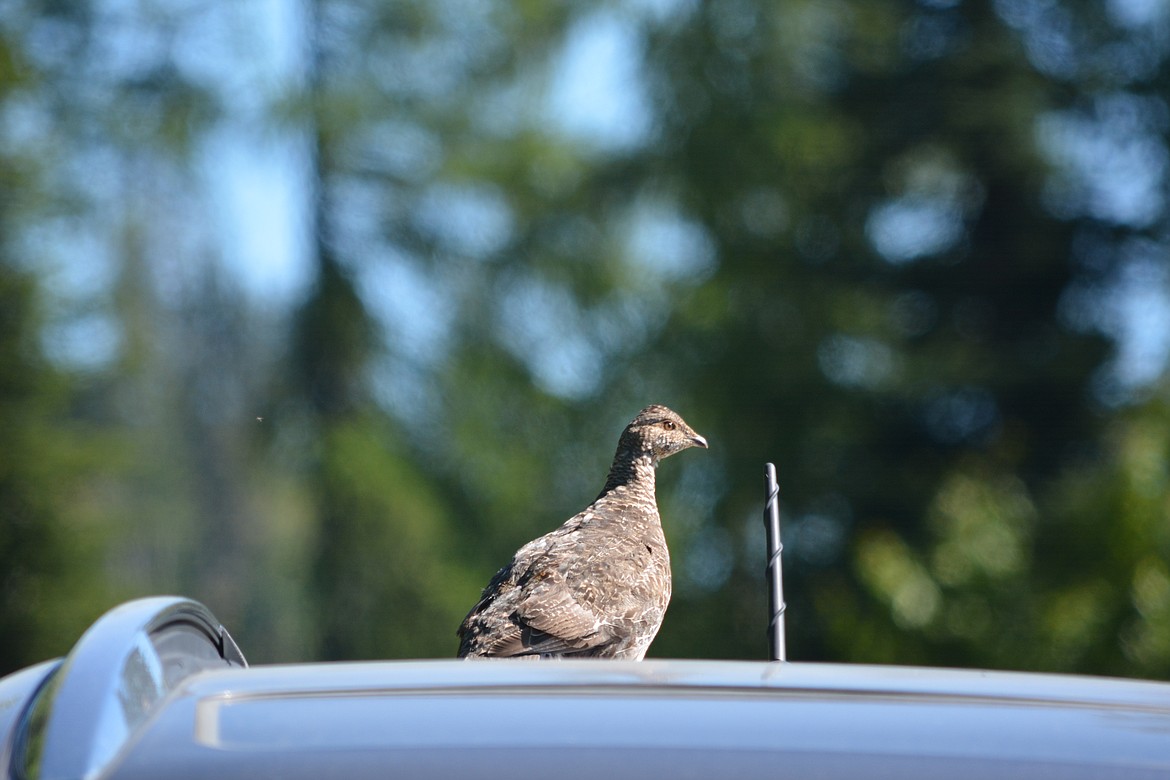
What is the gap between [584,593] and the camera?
4434 mm

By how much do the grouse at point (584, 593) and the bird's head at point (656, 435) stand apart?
271 mm

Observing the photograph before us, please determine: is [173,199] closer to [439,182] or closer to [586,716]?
[439,182]

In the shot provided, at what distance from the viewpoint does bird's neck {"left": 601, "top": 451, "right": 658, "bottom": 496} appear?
17.3ft

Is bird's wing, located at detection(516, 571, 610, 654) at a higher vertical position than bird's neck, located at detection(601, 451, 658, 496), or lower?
lower

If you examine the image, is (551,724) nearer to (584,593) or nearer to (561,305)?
(584,593)

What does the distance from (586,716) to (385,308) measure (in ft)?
62.0

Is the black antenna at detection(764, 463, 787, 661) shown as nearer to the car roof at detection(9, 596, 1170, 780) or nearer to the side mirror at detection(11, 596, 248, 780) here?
the car roof at detection(9, 596, 1170, 780)

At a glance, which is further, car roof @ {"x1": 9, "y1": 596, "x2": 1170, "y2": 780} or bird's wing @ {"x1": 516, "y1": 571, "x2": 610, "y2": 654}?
bird's wing @ {"x1": 516, "y1": 571, "x2": 610, "y2": 654}

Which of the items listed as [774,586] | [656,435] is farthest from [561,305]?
[774,586]

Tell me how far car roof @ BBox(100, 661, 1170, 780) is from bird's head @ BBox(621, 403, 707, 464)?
3.77 m

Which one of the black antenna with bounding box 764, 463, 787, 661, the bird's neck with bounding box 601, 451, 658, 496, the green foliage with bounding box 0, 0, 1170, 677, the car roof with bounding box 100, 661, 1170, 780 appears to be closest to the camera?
the car roof with bounding box 100, 661, 1170, 780

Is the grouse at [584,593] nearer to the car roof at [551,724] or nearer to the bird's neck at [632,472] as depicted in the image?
the bird's neck at [632,472]

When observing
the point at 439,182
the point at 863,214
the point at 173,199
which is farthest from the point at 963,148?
the point at 173,199

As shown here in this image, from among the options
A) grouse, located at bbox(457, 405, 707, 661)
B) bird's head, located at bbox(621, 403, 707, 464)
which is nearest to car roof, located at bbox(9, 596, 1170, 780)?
grouse, located at bbox(457, 405, 707, 661)
